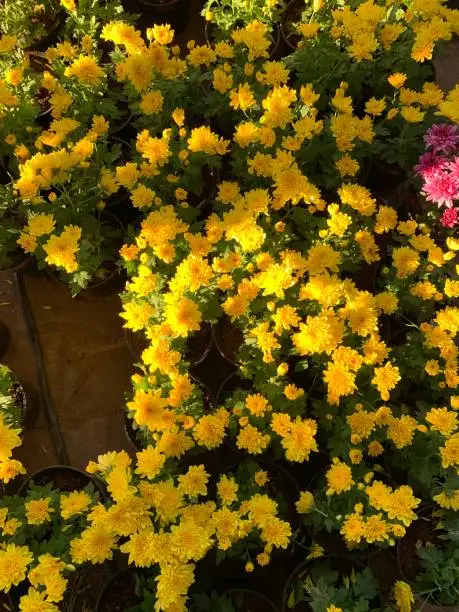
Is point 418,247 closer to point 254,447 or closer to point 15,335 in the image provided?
point 254,447

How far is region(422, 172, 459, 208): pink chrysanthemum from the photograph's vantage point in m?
2.11

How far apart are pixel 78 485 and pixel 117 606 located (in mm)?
502

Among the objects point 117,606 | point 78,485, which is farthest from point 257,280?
point 117,606

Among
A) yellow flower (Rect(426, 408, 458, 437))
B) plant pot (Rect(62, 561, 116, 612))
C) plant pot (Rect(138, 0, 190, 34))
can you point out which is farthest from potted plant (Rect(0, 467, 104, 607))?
plant pot (Rect(138, 0, 190, 34))

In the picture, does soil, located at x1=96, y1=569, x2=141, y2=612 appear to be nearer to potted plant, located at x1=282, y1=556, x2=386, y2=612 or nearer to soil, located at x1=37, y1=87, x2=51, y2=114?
potted plant, located at x1=282, y1=556, x2=386, y2=612

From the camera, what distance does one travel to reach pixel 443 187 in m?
2.12

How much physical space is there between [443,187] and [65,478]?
2046mm

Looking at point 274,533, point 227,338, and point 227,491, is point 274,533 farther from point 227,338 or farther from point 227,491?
point 227,338

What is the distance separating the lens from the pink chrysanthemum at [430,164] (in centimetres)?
216

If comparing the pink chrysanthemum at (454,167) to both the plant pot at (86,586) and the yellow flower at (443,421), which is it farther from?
the plant pot at (86,586)

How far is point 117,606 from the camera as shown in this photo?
1.96 meters

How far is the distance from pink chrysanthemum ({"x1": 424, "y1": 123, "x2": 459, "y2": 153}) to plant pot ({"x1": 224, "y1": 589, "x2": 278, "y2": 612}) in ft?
6.57

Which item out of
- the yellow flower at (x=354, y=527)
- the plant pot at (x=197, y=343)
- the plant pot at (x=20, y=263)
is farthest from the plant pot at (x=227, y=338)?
the plant pot at (x=20, y=263)

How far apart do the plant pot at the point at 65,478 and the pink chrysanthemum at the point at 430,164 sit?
1.95 metres
